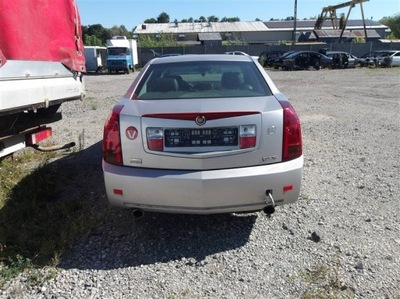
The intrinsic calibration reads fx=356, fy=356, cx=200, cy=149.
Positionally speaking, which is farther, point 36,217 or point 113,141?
point 36,217

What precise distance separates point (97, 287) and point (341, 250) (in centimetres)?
204

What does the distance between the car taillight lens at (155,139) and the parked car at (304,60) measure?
2968cm

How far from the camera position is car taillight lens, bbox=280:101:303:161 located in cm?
296

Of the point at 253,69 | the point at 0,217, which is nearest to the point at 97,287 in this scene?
the point at 0,217

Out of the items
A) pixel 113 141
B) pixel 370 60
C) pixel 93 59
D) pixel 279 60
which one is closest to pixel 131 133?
pixel 113 141

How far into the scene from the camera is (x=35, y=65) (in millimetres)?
3898

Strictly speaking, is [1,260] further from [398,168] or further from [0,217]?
[398,168]

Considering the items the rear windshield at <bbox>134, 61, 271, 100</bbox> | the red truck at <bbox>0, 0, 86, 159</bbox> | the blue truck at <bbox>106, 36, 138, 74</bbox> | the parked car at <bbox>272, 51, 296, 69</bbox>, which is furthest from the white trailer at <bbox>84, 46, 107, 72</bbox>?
the rear windshield at <bbox>134, 61, 271, 100</bbox>

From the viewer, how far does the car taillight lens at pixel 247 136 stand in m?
2.87

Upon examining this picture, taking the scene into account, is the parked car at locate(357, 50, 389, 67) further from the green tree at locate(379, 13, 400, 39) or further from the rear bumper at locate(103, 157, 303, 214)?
the green tree at locate(379, 13, 400, 39)

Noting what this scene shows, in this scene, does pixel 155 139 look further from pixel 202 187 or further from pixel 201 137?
pixel 202 187

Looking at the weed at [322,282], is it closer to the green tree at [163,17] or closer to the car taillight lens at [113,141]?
the car taillight lens at [113,141]

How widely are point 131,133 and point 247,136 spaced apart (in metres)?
0.94

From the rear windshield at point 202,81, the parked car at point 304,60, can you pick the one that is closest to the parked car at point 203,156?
the rear windshield at point 202,81
